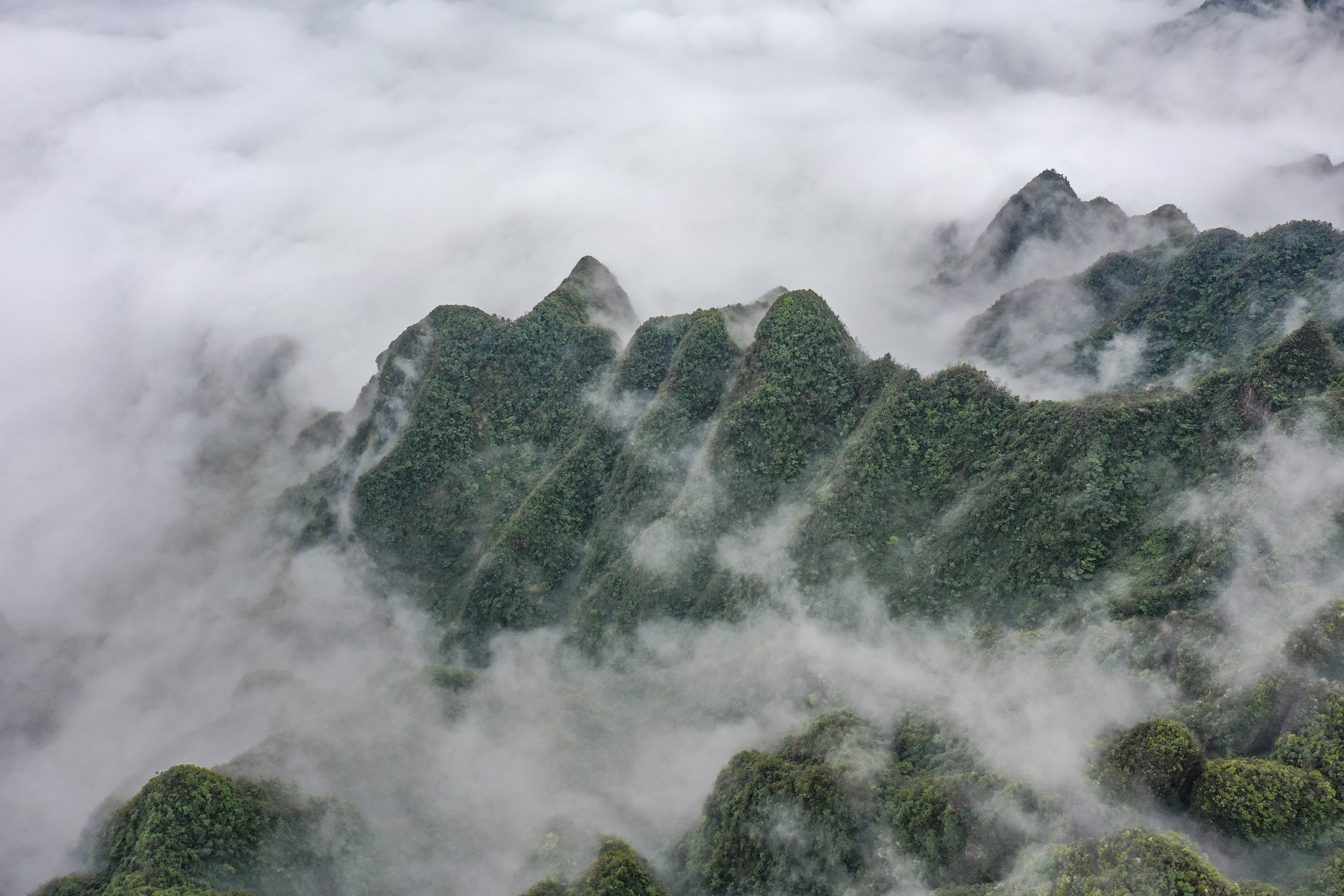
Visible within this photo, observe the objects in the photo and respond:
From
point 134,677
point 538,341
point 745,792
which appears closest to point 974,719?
point 745,792

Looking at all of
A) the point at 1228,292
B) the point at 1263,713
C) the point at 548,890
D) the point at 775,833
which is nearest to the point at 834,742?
the point at 775,833

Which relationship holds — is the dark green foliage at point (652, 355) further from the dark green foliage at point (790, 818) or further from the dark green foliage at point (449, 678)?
the dark green foliage at point (790, 818)

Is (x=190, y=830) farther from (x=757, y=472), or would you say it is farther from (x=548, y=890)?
(x=757, y=472)

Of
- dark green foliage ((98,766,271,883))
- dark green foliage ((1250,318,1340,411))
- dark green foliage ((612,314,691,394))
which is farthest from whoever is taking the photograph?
dark green foliage ((612,314,691,394))

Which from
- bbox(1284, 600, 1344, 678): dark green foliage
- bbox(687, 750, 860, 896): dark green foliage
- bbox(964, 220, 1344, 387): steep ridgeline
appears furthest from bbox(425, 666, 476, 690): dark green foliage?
bbox(964, 220, 1344, 387): steep ridgeline

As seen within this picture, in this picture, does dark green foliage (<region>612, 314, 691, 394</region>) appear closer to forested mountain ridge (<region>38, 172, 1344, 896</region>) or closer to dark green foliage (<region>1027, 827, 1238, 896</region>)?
forested mountain ridge (<region>38, 172, 1344, 896</region>)

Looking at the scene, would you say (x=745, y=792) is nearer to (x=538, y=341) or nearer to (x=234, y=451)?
(x=538, y=341)

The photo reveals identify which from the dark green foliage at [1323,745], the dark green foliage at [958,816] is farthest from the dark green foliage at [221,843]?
the dark green foliage at [1323,745]
